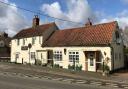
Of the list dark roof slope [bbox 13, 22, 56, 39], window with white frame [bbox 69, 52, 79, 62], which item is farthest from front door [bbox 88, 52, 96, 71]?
dark roof slope [bbox 13, 22, 56, 39]

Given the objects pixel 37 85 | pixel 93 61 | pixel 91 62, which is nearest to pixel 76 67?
pixel 91 62

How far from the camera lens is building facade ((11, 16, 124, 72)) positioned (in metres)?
30.7

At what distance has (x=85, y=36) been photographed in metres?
34.2

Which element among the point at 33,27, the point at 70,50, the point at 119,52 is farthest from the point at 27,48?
the point at 119,52

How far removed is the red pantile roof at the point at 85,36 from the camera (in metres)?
31.5

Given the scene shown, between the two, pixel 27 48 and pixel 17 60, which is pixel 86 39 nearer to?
pixel 27 48

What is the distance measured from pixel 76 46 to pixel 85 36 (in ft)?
6.76

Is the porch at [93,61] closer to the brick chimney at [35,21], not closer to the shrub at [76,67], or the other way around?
the shrub at [76,67]

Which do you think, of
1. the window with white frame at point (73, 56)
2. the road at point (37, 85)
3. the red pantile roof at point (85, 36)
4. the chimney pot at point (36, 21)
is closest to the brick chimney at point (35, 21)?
the chimney pot at point (36, 21)

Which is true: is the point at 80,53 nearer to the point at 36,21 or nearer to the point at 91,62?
the point at 91,62

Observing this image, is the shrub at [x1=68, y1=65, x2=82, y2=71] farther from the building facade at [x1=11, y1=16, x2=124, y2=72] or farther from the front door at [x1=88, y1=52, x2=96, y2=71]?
the front door at [x1=88, y1=52, x2=96, y2=71]

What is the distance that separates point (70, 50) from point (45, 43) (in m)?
7.04

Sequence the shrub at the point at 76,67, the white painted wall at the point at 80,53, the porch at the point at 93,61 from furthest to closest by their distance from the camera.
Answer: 1. the shrub at the point at 76,67
2. the porch at the point at 93,61
3. the white painted wall at the point at 80,53

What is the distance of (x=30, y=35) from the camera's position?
43.8 meters
